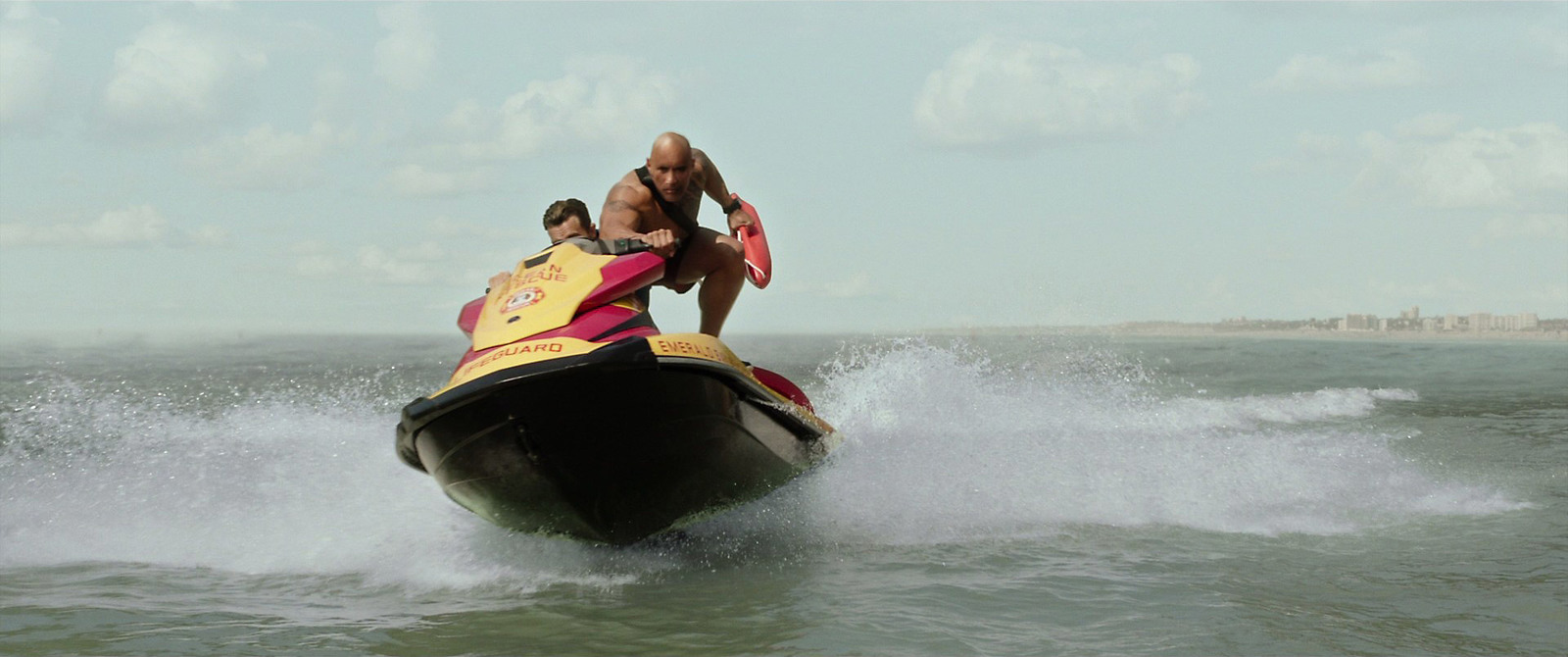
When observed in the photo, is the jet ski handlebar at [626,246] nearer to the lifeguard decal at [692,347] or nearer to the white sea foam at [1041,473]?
the lifeguard decal at [692,347]

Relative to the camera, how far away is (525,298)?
5.21 metres

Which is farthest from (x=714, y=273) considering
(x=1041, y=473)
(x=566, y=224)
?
(x=1041, y=473)

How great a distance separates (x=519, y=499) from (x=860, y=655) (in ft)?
5.70

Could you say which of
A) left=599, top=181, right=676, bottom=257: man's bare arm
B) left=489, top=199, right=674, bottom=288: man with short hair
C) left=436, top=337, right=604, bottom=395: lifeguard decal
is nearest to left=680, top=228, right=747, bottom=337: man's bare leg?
left=599, top=181, right=676, bottom=257: man's bare arm

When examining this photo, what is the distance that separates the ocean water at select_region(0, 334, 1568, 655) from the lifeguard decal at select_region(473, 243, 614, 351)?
1.08 m

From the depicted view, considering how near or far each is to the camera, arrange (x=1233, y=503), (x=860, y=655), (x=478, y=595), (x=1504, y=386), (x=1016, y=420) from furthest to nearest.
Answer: (x=1504, y=386), (x=1016, y=420), (x=1233, y=503), (x=478, y=595), (x=860, y=655)

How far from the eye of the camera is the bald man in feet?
18.6

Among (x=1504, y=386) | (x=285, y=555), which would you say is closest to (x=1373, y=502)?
(x=285, y=555)

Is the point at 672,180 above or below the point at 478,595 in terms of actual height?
above

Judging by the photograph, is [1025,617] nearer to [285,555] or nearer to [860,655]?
[860,655]

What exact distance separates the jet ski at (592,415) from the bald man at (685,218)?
38 cm

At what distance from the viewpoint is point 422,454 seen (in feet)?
17.1

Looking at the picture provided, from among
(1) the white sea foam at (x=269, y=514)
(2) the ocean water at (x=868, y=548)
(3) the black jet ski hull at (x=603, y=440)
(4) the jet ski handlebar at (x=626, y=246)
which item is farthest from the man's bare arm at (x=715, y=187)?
(1) the white sea foam at (x=269, y=514)

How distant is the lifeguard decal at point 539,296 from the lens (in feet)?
16.6
